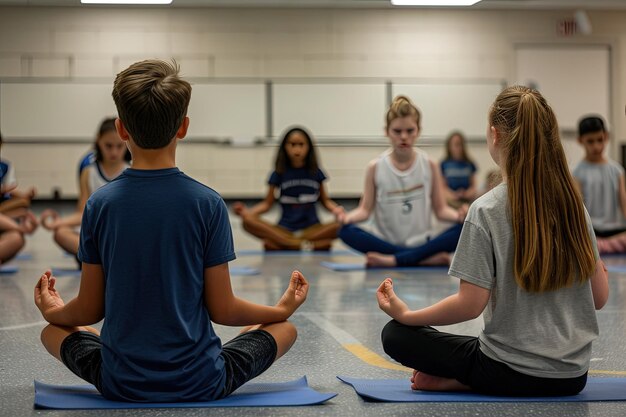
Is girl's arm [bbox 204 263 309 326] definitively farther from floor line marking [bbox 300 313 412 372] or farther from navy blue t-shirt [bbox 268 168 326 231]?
navy blue t-shirt [bbox 268 168 326 231]

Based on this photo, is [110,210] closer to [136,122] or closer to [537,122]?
[136,122]

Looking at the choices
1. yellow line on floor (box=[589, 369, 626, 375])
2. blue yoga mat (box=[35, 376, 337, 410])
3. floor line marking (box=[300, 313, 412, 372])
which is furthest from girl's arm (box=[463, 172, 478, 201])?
blue yoga mat (box=[35, 376, 337, 410])

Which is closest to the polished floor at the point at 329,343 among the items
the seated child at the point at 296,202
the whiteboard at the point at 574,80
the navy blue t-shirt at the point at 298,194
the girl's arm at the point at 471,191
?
the seated child at the point at 296,202

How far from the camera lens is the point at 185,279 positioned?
6.25 feet

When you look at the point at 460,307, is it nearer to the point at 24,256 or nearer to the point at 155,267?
the point at 155,267

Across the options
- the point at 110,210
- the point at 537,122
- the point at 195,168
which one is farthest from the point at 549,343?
the point at 195,168

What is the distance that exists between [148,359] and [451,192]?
8416 mm

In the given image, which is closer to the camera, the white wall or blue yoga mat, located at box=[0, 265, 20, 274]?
blue yoga mat, located at box=[0, 265, 20, 274]

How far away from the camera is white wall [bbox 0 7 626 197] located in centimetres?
1093

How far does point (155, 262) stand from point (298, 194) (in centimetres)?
535

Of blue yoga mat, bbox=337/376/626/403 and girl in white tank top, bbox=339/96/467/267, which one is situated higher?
girl in white tank top, bbox=339/96/467/267

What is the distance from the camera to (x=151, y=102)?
1.87 m

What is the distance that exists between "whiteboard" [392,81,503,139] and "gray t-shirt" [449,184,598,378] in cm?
940

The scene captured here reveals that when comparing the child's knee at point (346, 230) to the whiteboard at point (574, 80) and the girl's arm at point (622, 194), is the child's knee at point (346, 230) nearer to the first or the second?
the girl's arm at point (622, 194)
